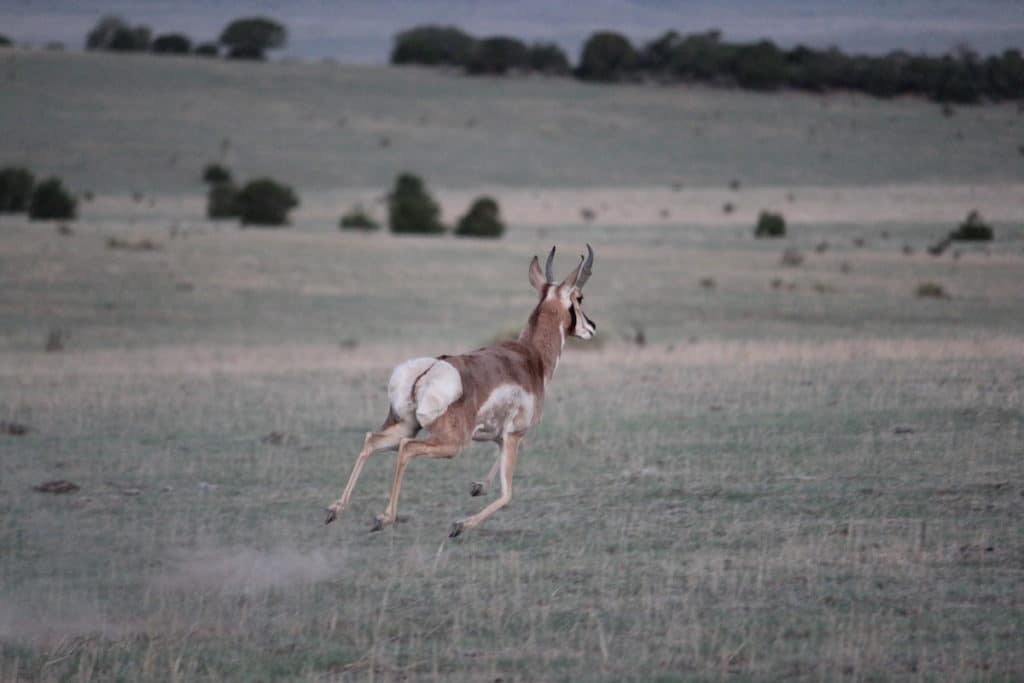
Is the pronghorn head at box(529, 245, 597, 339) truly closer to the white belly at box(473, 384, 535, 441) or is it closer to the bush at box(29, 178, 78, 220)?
the white belly at box(473, 384, 535, 441)

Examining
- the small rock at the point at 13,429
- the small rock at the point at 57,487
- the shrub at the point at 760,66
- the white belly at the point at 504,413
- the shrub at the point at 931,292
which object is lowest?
the small rock at the point at 13,429

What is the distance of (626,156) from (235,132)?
22062 mm

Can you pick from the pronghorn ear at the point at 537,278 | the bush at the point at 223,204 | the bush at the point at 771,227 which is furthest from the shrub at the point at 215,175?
the pronghorn ear at the point at 537,278

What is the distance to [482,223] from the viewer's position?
5378 centimetres

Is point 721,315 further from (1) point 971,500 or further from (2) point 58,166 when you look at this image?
(2) point 58,166

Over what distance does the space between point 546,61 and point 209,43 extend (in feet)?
103

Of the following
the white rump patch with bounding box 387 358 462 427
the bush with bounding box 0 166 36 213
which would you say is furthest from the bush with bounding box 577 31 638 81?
the white rump patch with bounding box 387 358 462 427

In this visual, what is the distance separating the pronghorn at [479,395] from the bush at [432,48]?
110916mm

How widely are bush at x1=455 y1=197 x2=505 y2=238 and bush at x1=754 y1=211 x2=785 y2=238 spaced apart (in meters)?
8.89

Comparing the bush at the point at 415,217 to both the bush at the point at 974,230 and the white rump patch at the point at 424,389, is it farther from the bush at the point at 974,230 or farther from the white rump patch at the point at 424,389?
the white rump patch at the point at 424,389

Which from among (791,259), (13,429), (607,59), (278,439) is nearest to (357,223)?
(791,259)

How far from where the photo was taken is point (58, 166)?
74.8 meters

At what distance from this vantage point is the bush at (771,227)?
5281 cm

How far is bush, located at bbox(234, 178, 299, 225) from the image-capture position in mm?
55562
